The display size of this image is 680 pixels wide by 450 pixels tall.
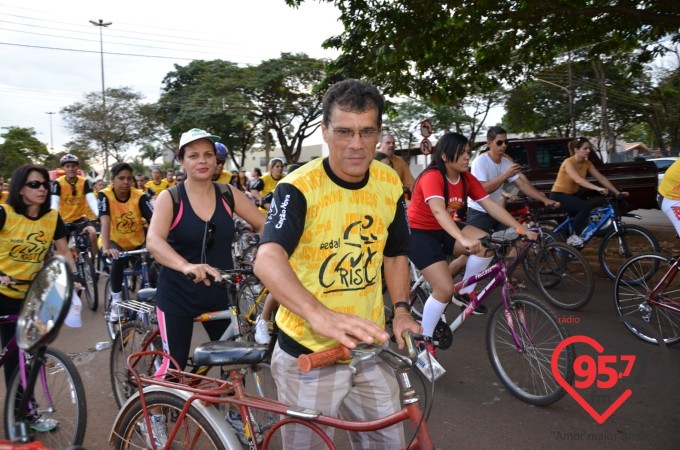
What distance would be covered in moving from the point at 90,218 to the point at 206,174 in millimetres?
6550

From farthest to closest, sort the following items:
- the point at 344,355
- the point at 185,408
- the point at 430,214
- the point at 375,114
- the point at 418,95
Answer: the point at 418,95 < the point at 430,214 < the point at 185,408 < the point at 375,114 < the point at 344,355

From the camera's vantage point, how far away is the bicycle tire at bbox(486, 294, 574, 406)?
377 centimetres

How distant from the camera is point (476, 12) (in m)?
8.50

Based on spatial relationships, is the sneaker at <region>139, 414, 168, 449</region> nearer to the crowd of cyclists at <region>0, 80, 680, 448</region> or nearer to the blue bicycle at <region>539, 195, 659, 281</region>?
the crowd of cyclists at <region>0, 80, 680, 448</region>

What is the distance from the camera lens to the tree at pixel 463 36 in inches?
332

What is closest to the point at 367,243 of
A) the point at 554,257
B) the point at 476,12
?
the point at 554,257

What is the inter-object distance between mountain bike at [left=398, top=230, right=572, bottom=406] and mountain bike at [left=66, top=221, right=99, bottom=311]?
18.0ft

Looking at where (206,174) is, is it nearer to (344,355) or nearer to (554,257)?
(344,355)

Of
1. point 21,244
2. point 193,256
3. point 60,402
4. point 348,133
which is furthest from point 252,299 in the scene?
point 348,133

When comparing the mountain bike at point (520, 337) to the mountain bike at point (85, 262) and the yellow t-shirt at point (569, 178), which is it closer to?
the yellow t-shirt at point (569, 178)

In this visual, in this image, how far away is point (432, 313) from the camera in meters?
4.48

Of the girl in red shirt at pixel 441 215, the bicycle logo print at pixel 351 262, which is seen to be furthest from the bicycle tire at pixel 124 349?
the bicycle logo print at pixel 351 262

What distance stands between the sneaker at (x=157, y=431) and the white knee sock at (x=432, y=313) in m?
2.53

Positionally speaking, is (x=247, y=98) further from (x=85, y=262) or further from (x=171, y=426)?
(x=171, y=426)
